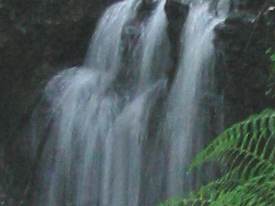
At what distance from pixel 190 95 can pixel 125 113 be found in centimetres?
105

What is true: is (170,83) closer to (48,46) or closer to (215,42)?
(215,42)

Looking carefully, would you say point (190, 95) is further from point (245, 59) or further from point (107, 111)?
point (107, 111)

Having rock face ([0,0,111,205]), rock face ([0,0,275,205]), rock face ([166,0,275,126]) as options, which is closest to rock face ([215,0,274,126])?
rock face ([166,0,275,126])

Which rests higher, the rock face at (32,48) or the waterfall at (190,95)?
the rock face at (32,48)

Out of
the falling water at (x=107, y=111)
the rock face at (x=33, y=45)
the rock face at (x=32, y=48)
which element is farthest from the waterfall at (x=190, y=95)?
the rock face at (x=32, y=48)

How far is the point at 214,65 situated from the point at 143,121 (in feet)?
3.32

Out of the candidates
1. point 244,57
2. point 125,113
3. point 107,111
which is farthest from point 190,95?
point 107,111

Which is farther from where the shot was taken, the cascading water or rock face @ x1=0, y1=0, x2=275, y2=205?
rock face @ x1=0, y1=0, x2=275, y2=205

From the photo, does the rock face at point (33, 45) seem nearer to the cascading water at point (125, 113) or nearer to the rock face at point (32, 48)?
the rock face at point (32, 48)

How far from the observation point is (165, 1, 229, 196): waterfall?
667cm

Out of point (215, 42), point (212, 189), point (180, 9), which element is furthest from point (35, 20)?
point (212, 189)

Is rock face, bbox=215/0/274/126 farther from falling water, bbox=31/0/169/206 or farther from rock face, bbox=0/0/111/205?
rock face, bbox=0/0/111/205

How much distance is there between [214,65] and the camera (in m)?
6.58

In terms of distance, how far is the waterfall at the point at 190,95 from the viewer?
263 inches
